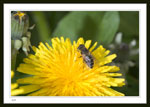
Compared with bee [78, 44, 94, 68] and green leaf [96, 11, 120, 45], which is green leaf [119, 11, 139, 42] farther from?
bee [78, 44, 94, 68]

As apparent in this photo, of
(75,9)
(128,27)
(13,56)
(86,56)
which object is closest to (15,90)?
(13,56)

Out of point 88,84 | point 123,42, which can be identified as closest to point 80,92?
point 88,84

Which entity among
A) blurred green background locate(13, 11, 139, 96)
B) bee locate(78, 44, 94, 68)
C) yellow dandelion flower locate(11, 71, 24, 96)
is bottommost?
yellow dandelion flower locate(11, 71, 24, 96)

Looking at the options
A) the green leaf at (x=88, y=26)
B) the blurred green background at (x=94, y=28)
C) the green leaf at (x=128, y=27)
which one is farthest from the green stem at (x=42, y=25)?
the green leaf at (x=128, y=27)

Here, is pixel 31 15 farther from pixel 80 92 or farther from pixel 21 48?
pixel 80 92

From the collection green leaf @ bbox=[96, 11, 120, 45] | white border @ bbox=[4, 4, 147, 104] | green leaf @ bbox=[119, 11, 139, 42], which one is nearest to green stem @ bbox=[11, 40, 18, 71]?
white border @ bbox=[4, 4, 147, 104]
